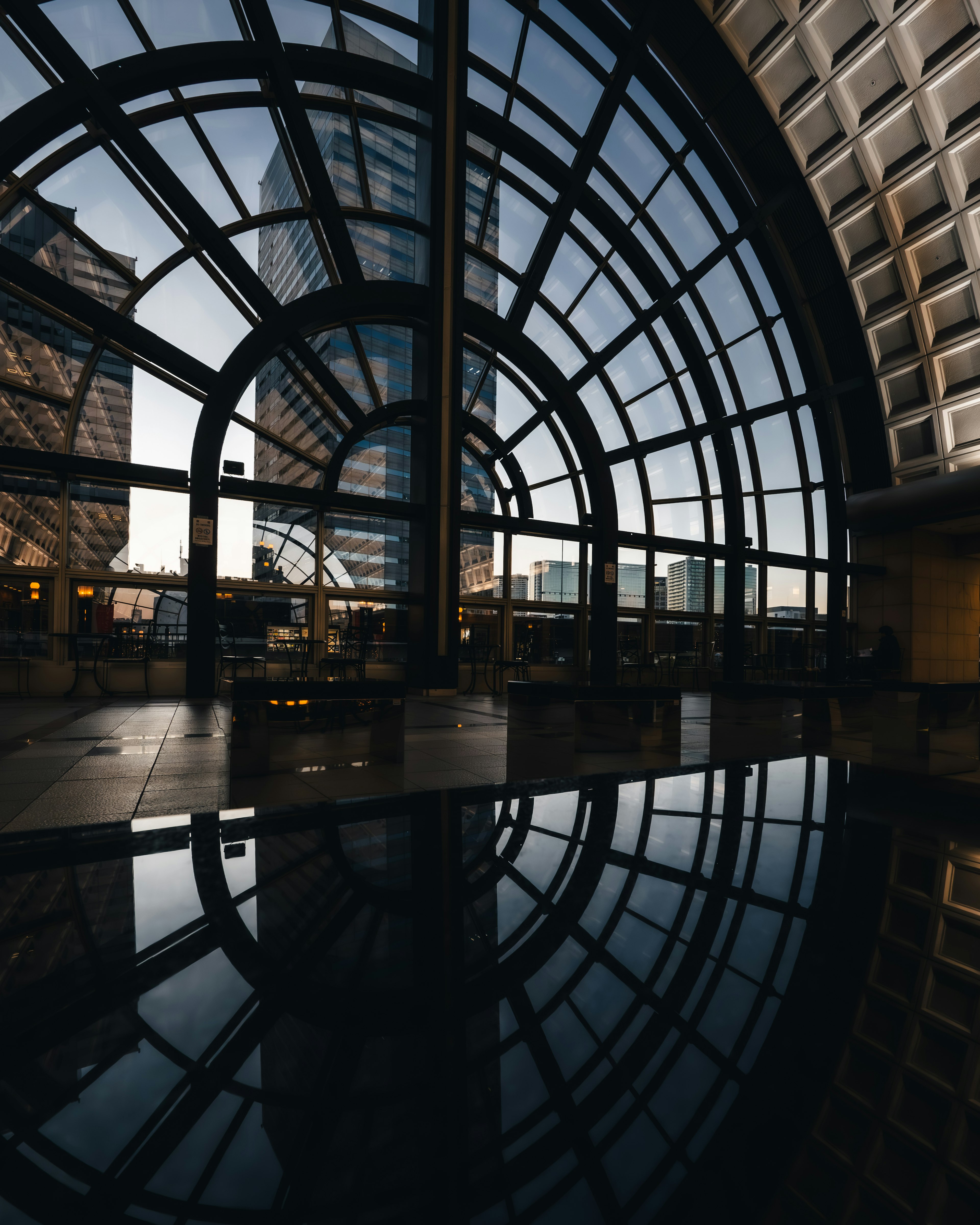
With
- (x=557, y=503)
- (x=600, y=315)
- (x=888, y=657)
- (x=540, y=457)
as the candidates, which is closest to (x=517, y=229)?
(x=600, y=315)

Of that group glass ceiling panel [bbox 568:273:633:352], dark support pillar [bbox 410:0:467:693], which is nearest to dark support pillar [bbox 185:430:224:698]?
dark support pillar [bbox 410:0:467:693]

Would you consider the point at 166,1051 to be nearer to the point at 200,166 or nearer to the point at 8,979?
the point at 8,979

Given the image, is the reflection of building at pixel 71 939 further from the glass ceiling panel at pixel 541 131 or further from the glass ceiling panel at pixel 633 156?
the glass ceiling panel at pixel 633 156

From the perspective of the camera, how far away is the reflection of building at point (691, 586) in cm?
1684

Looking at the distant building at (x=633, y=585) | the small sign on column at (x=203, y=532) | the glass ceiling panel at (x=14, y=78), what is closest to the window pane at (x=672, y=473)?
the distant building at (x=633, y=585)

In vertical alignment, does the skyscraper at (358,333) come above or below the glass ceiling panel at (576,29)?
below

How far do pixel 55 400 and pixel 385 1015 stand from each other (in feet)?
43.8

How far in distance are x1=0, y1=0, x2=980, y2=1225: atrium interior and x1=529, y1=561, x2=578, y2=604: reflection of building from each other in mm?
113

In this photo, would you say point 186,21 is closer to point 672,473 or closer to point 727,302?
point 727,302

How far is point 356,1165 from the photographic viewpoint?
0.39m

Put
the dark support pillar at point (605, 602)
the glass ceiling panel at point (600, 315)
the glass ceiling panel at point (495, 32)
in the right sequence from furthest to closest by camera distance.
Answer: the glass ceiling panel at point (600, 315)
the dark support pillar at point (605, 602)
the glass ceiling panel at point (495, 32)

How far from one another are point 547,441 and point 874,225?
10.5 m

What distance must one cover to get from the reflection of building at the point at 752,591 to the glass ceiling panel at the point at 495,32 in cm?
1425

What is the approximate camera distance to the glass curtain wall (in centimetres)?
963
